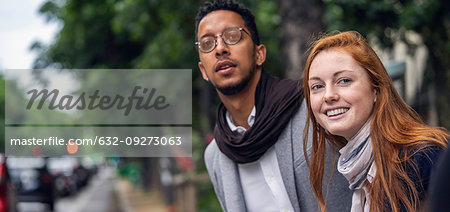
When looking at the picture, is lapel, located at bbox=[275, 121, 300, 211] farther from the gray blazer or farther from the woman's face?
the woman's face

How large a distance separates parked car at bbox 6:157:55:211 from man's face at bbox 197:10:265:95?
14568 millimetres

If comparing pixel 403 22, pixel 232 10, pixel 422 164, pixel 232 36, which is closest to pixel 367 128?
pixel 422 164

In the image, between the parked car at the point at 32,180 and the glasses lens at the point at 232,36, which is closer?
the glasses lens at the point at 232,36

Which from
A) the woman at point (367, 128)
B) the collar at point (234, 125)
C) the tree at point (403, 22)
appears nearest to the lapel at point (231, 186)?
the collar at point (234, 125)

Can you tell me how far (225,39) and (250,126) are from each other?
47cm

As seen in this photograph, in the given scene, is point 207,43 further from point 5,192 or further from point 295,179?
point 5,192

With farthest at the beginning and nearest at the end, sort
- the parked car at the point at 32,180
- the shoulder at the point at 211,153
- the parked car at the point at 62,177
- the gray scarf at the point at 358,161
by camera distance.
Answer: the parked car at the point at 62,177 < the parked car at the point at 32,180 < the shoulder at the point at 211,153 < the gray scarf at the point at 358,161

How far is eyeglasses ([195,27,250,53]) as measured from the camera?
298 cm

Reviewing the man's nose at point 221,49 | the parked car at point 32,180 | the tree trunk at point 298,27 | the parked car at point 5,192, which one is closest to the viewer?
the man's nose at point 221,49

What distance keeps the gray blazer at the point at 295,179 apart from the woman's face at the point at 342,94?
323 millimetres

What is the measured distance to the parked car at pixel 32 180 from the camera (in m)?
16.5

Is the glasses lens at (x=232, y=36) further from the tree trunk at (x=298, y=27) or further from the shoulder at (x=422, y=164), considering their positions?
the tree trunk at (x=298, y=27)

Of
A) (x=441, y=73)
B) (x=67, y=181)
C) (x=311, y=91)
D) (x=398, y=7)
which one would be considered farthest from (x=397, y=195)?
(x=67, y=181)

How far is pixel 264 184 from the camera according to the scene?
2898 mm
